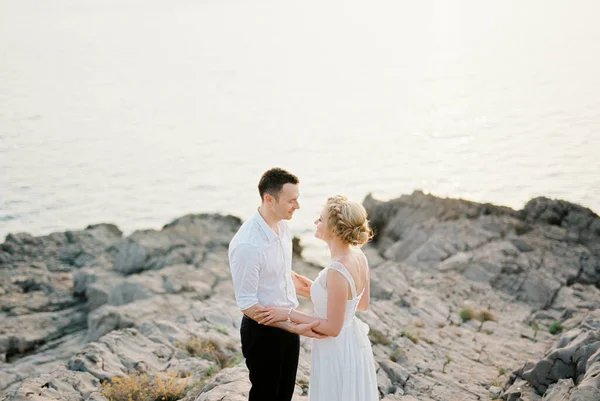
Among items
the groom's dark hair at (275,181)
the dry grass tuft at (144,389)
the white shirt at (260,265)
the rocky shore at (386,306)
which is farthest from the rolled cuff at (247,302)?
the dry grass tuft at (144,389)

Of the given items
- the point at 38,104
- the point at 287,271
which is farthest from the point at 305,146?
the point at 287,271

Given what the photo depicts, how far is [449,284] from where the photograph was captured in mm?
16141

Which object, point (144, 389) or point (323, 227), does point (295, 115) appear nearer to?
point (144, 389)

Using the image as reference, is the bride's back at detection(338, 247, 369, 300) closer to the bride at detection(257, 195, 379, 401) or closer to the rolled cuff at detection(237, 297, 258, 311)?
the bride at detection(257, 195, 379, 401)

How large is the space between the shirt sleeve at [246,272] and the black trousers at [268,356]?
38cm

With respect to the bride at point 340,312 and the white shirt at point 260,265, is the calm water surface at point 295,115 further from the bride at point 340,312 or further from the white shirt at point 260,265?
the white shirt at point 260,265

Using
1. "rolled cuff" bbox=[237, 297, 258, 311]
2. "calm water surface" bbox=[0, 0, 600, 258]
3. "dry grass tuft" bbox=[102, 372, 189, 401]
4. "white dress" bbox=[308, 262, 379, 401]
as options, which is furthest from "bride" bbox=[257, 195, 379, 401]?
"calm water surface" bbox=[0, 0, 600, 258]

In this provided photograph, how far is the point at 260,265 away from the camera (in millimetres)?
5922

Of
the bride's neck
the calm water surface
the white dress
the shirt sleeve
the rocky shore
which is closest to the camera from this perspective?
the shirt sleeve

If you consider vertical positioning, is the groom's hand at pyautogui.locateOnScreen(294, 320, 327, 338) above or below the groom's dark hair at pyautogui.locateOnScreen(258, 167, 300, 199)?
below

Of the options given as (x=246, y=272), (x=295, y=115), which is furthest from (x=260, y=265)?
(x=295, y=115)

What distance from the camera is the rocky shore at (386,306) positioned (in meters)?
9.45

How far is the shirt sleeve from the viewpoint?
19.1 feet

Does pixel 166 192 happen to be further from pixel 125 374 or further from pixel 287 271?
pixel 287 271
